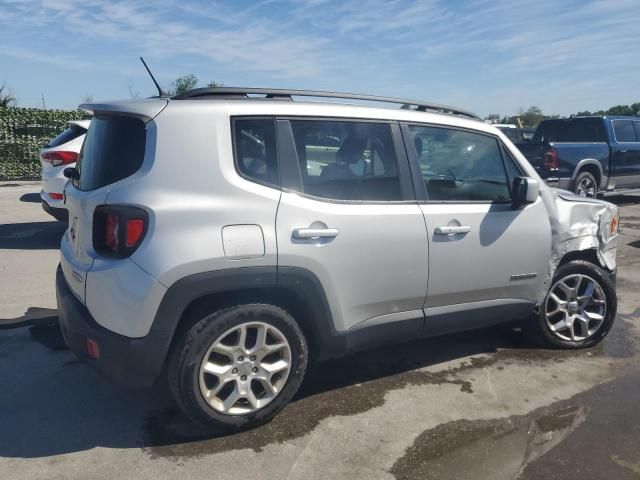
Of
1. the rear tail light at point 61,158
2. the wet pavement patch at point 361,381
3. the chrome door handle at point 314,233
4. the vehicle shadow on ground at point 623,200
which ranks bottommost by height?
the wet pavement patch at point 361,381

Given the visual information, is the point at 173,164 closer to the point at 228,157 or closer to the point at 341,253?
the point at 228,157

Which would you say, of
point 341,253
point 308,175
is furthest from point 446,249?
point 308,175

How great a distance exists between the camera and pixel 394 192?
3641 mm

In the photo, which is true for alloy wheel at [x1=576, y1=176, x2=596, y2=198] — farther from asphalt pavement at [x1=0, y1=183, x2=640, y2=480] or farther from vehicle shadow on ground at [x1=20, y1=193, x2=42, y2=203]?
vehicle shadow on ground at [x1=20, y1=193, x2=42, y2=203]

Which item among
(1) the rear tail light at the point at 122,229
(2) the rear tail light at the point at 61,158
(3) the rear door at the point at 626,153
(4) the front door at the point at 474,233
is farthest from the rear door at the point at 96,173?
(3) the rear door at the point at 626,153

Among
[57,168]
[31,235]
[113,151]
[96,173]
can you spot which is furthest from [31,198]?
[113,151]

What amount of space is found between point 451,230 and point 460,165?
512 mm

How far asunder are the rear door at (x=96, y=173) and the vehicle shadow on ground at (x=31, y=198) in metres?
9.80

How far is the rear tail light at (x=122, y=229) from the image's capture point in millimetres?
2891

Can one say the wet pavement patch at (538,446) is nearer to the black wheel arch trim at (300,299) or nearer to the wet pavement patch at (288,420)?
the wet pavement patch at (288,420)

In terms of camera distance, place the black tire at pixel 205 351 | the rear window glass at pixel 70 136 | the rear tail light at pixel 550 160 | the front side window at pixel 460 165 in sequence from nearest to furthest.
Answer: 1. the black tire at pixel 205 351
2. the front side window at pixel 460 165
3. the rear window glass at pixel 70 136
4. the rear tail light at pixel 550 160

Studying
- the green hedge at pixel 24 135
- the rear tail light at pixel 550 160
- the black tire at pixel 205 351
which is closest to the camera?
the black tire at pixel 205 351

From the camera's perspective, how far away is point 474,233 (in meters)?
3.83

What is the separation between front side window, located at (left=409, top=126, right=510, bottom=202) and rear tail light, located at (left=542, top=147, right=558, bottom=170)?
7609 millimetres
